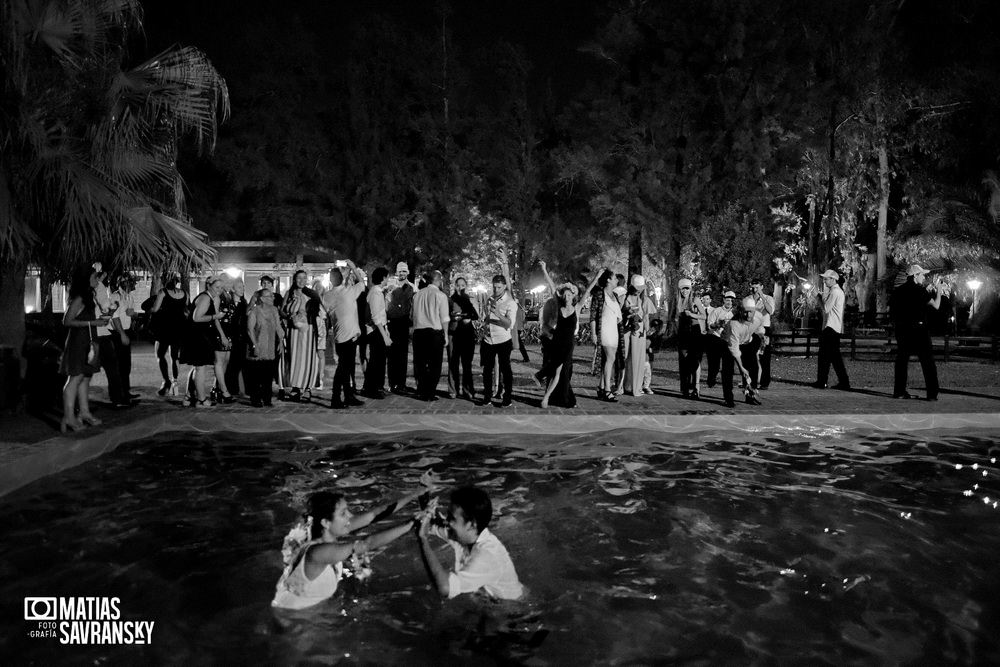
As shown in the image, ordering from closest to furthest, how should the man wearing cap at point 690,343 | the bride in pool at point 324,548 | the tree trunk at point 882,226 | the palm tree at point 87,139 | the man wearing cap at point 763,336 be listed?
the bride in pool at point 324,548
the palm tree at point 87,139
the man wearing cap at point 690,343
the man wearing cap at point 763,336
the tree trunk at point 882,226

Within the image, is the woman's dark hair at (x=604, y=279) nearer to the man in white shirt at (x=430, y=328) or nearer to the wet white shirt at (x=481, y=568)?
the man in white shirt at (x=430, y=328)

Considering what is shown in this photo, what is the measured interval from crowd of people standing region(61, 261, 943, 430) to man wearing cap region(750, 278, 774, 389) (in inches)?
2.9

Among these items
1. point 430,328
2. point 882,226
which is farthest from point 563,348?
point 882,226

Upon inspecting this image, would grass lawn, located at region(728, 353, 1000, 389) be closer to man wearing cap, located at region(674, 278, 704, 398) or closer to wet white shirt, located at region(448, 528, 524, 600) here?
man wearing cap, located at region(674, 278, 704, 398)

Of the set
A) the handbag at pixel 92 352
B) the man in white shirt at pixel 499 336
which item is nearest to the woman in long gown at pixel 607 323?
the man in white shirt at pixel 499 336

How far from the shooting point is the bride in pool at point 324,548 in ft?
15.9

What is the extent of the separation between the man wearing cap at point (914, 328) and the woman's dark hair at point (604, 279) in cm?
450

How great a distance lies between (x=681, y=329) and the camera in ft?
41.1

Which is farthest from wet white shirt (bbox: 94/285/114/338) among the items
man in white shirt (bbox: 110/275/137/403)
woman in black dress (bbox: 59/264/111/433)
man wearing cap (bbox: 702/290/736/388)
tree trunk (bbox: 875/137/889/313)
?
tree trunk (bbox: 875/137/889/313)

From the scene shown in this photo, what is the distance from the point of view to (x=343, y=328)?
11102mm

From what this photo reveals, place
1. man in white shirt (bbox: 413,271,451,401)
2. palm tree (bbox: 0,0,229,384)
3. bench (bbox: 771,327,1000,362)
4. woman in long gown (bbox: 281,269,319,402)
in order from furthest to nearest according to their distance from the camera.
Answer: bench (bbox: 771,327,1000,362), woman in long gown (bbox: 281,269,319,402), man in white shirt (bbox: 413,271,451,401), palm tree (bbox: 0,0,229,384)

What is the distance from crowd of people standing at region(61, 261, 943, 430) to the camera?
11.1 m

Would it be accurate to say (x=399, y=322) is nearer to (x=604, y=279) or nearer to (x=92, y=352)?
(x=604, y=279)

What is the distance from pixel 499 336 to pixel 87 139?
5.89m
